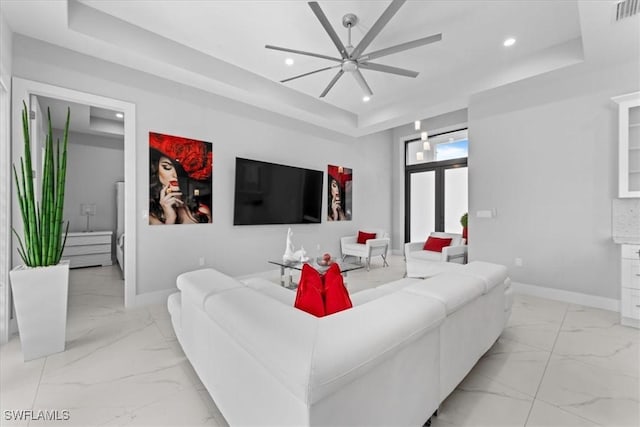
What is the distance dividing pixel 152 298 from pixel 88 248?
3.38 m

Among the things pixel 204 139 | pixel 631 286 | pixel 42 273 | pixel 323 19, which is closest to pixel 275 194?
pixel 204 139

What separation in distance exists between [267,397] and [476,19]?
11.9 feet

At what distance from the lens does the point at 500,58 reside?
3.55 meters

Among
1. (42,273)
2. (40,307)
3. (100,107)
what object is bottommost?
(40,307)

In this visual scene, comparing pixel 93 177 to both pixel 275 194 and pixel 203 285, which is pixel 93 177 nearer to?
pixel 275 194

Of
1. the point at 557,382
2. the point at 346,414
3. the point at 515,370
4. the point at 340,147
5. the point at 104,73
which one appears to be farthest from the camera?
the point at 340,147

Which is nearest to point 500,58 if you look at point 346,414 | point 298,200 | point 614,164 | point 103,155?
point 614,164

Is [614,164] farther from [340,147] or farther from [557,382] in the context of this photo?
[340,147]

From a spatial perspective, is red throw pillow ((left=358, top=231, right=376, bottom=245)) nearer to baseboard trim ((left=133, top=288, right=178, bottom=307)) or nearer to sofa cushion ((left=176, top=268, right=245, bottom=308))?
baseboard trim ((left=133, top=288, right=178, bottom=307))

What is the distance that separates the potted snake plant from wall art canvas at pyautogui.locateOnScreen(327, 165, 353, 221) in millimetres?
4127

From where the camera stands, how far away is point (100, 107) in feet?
10.6

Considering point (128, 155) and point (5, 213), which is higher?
point (128, 155)

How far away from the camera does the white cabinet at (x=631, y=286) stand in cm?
271

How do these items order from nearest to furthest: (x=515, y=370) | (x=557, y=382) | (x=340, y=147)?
1. (x=557, y=382)
2. (x=515, y=370)
3. (x=340, y=147)
